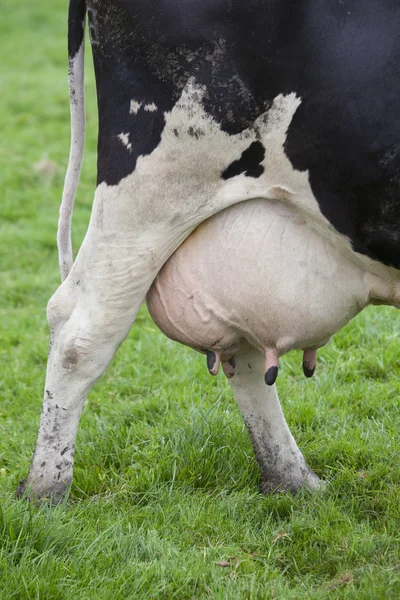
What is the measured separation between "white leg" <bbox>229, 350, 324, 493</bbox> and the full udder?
0.34 meters

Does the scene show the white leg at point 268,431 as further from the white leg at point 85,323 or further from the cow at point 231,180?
the white leg at point 85,323

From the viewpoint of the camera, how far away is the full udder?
3.26m

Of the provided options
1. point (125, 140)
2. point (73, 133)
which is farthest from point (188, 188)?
point (73, 133)

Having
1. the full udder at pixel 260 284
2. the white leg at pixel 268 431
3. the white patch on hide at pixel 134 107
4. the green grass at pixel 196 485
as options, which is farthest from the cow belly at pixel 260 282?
the green grass at pixel 196 485

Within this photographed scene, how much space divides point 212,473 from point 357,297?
1072 mm

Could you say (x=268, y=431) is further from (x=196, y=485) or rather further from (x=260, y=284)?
(x=260, y=284)

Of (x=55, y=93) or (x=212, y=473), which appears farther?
(x=55, y=93)

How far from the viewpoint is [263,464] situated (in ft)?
12.7

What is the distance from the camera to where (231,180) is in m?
3.23

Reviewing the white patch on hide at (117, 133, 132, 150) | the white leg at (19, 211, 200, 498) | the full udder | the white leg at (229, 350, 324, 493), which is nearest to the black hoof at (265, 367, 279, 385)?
the full udder

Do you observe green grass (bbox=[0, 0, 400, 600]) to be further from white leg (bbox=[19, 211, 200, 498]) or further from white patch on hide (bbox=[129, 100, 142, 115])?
A: white patch on hide (bbox=[129, 100, 142, 115])

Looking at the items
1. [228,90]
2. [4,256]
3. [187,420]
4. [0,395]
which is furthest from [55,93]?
[228,90]

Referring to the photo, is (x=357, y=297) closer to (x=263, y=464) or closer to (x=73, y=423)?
(x=263, y=464)

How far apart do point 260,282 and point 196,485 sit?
3.48 ft
